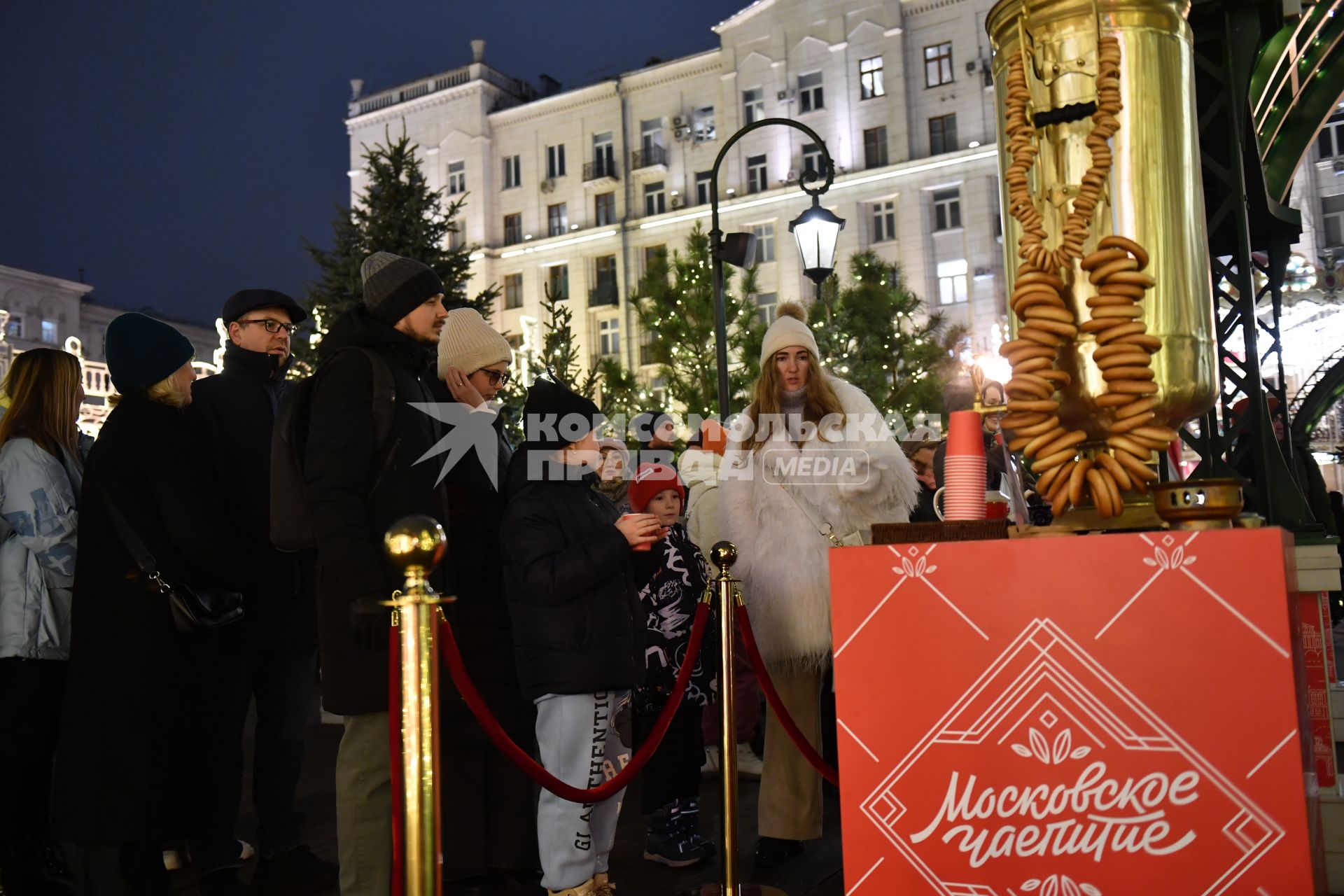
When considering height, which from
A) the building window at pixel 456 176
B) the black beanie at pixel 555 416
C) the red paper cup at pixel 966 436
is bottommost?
the red paper cup at pixel 966 436

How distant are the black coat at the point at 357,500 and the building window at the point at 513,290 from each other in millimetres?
Result: 38021

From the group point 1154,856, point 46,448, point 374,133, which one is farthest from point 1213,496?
point 374,133

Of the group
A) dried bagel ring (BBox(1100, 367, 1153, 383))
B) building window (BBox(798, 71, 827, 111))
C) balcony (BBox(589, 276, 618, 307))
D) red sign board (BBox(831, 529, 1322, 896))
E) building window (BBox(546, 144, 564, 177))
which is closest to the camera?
red sign board (BBox(831, 529, 1322, 896))

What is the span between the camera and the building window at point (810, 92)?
35.0 metres

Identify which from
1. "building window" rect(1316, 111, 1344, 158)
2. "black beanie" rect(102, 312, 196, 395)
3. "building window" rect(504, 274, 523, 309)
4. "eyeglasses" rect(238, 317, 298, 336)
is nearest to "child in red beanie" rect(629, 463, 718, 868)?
"eyeglasses" rect(238, 317, 298, 336)

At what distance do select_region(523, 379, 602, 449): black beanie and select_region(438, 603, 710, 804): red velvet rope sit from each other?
2.54 ft

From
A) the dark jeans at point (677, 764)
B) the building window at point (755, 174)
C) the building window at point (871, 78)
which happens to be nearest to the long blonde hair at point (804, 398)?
the dark jeans at point (677, 764)

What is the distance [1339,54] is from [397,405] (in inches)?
234

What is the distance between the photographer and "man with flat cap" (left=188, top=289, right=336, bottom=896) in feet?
12.6

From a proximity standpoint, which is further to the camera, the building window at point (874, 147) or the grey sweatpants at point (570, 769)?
the building window at point (874, 147)

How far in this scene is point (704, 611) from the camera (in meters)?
3.34

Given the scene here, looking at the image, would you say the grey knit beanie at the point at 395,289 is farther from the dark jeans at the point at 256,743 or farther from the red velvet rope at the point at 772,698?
the red velvet rope at the point at 772,698

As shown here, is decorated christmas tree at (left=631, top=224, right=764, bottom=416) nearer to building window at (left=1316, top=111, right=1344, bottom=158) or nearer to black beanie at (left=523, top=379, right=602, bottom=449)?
black beanie at (left=523, top=379, right=602, bottom=449)

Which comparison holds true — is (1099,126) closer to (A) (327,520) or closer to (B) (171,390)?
(A) (327,520)
